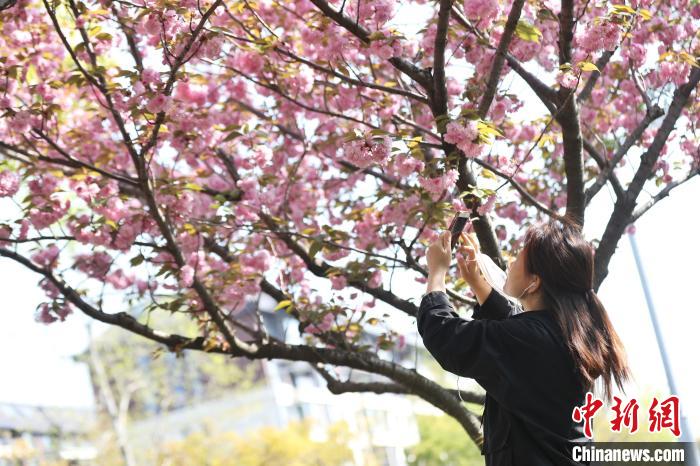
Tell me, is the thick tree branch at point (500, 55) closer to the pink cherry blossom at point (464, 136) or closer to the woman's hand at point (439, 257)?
the pink cherry blossom at point (464, 136)

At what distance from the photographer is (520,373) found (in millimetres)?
2145

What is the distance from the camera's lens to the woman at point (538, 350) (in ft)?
7.04

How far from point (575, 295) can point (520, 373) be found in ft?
0.95

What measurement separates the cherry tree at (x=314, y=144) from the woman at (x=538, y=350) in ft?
3.85

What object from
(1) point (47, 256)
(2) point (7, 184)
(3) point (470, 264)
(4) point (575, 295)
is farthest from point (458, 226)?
A: (1) point (47, 256)

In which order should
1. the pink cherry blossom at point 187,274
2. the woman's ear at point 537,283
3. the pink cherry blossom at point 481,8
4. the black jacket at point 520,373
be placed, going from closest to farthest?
the black jacket at point 520,373
the woman's ear at point 537,283
the pink cherry blossom at point 481,8
the pink cherry blossom at point 187,274

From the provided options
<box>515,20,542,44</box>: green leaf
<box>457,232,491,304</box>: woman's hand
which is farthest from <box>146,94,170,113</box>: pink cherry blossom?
<box>457,232,491,304</box>: woman's hand

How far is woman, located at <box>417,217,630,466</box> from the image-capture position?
2.14 meters

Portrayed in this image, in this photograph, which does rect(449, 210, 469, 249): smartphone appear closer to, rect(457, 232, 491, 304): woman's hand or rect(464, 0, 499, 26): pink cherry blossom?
rect(457, 232, 491, 304): woman's hand

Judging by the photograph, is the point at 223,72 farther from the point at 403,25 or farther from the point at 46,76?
the point at 403,25

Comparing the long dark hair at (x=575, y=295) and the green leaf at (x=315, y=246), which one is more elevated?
the green leaf at (x=315, y=246)

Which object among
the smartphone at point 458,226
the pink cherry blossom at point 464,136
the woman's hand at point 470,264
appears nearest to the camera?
the woman's hand at point 470,264

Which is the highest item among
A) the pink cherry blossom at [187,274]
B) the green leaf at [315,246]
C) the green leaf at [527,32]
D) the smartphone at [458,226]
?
the green leaf at [527,32]

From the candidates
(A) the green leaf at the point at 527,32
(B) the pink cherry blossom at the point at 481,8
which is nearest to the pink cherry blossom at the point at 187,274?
(B) the pink cherry blossom at the point at 481,8
